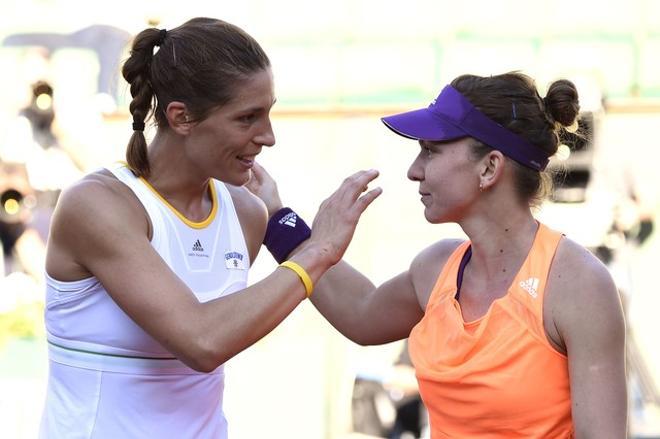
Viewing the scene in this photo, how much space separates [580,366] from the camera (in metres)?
1.81

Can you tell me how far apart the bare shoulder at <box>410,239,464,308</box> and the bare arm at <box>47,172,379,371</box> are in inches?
13.2

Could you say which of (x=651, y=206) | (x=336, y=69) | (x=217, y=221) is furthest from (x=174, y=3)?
(x=217, y=221)

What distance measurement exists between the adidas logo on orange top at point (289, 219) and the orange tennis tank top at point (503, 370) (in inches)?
15.9

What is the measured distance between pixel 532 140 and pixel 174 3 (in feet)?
18.0

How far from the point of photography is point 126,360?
73.0 inches

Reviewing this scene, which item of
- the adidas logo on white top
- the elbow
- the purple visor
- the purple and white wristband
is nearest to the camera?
the elbow

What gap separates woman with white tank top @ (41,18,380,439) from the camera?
1.79m

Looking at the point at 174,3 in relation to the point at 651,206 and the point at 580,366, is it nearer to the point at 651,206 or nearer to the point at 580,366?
the point at 651,206

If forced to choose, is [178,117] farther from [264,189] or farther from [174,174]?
[264,189]

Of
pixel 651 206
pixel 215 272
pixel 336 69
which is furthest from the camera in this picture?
pixel 336 69

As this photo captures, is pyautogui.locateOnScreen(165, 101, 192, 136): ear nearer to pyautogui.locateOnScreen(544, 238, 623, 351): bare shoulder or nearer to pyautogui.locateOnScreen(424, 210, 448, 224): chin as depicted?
pyautogui.locateOnScreen(424, 210, 448, 224): chin

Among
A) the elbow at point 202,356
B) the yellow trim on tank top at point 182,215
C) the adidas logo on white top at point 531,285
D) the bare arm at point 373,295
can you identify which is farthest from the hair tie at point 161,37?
the adidas logo on white top at point 531,285

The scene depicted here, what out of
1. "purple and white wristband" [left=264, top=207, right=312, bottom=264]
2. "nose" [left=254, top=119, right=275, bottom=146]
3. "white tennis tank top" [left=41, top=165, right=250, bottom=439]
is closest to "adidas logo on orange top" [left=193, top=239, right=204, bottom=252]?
"white tennis tank top" [left=41, top=165, right=250, bottom=439]

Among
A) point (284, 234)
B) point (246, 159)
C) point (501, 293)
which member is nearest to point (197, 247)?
point (246, 159)
